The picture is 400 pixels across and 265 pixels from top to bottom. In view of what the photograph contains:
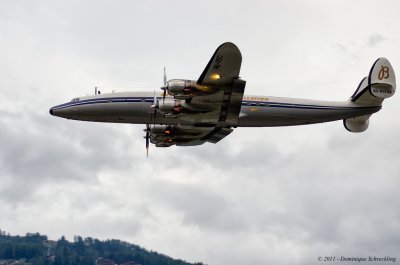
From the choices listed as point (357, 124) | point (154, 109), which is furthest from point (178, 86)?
point (357, 124)

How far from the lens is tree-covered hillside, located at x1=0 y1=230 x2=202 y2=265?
127375 mm

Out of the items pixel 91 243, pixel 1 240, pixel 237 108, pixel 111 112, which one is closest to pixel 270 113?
pixel 237 108

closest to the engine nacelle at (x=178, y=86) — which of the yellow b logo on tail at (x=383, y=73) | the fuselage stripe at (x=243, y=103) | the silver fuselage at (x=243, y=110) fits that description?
the silver fuselage at (x=243, y=110)

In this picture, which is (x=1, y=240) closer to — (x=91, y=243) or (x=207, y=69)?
(x=91, y=243)

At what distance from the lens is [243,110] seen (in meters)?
44.2

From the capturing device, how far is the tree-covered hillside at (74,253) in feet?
418

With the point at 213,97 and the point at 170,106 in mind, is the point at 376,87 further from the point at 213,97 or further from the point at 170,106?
the point at 170,106

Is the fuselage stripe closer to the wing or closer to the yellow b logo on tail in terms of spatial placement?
the wing

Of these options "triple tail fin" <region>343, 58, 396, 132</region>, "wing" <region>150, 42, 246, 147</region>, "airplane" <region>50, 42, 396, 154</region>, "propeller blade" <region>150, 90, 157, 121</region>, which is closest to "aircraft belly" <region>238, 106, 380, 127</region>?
"airplane" <region>50, 42, 396, 154</region>

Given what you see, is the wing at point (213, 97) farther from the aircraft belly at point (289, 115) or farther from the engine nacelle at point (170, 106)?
the aircraft belly at point (289, 115)

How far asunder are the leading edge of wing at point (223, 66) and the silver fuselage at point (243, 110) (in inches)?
132

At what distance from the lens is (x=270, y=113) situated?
44.5 m

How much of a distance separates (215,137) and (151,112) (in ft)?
21.2

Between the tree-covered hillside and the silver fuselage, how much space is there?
172 ft
